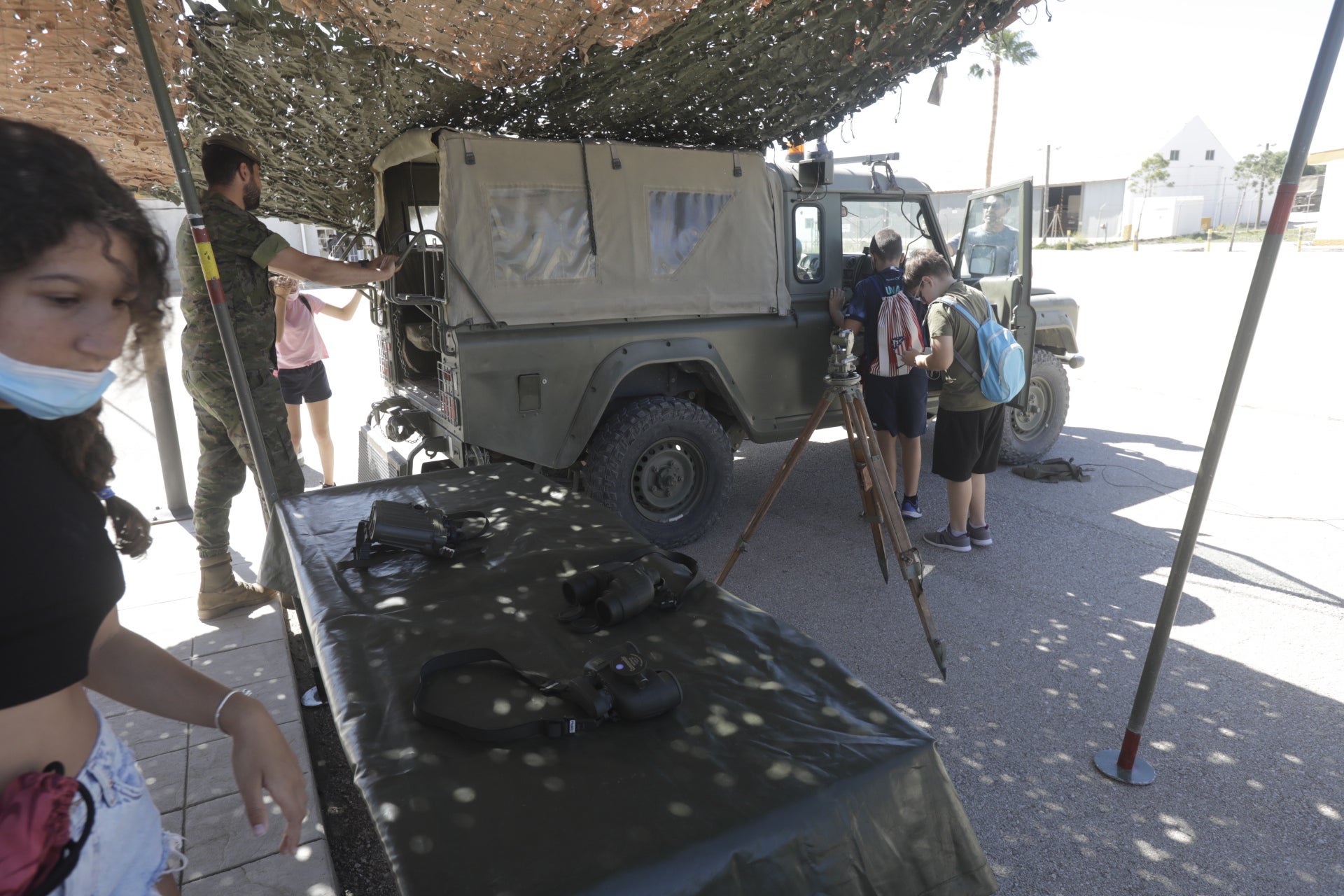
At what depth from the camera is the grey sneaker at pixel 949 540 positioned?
193 inches

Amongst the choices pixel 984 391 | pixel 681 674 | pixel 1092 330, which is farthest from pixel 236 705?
pixel 1092 330

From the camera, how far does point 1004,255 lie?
18.3 ft

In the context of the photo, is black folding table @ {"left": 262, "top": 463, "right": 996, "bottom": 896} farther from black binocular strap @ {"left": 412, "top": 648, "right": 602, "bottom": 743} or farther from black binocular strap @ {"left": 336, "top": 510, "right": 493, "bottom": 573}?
black binocular strap @ {"left": 336, "top": 510, "right": 493, "bottom": 573}

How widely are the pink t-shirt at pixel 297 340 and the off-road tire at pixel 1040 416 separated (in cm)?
544

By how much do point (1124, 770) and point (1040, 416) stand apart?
14.3ft

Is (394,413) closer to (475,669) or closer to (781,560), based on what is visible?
(781,560)

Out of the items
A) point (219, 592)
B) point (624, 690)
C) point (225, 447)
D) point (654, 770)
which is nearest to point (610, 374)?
point (225, 447)

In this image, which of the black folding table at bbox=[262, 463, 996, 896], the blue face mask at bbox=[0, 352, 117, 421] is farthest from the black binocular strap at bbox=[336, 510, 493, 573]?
the blue face mask at bbox=[0, 352, 117, 421]

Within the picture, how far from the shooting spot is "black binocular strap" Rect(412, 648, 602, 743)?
52.8 inches

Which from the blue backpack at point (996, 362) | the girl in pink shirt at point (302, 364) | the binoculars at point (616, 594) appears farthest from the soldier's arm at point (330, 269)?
the blue backpack at point (996, 362)

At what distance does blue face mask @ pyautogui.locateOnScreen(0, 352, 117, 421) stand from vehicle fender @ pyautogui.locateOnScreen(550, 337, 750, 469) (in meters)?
3.33

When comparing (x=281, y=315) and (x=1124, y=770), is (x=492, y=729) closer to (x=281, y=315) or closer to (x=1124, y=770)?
(x=1124, y=770)

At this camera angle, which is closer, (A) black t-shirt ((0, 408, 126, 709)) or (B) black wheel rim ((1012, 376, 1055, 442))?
(A) black t-shirt ((0, 408, 126, 709))

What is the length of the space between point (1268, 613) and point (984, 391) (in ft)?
5.92
